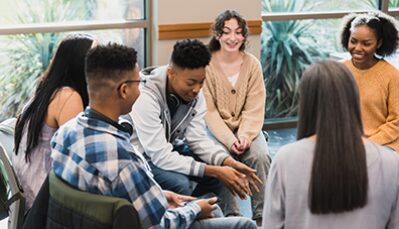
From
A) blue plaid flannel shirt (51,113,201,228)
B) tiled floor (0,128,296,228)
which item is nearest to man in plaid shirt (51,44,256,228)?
blue plaid flannel shirt (51,113,201,228)

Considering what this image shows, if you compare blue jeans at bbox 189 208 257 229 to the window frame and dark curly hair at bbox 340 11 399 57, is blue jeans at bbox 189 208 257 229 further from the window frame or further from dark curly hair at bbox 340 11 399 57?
the window frame

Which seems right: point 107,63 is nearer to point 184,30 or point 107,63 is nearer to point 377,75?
point 377,75

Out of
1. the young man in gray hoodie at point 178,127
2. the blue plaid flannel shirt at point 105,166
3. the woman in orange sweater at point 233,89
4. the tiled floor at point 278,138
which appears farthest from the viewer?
the tiled floor at point 278,138

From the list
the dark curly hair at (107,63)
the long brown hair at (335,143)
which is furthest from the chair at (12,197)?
the long brown hair at (335,143)

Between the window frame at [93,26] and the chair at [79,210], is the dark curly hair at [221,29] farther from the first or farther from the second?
the chair at [79,210]

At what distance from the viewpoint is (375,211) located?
1.97 m

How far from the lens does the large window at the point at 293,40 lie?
527 cm

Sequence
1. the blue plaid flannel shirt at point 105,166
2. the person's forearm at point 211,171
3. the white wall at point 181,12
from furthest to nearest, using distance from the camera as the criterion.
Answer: the white wall at point 181,12, the person's forearm at point 211,171, the blue plaid flannel shirt at point 105,166

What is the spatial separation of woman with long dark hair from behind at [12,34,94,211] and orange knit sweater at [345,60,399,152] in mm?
1535

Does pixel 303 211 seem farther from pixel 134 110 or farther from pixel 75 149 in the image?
pixel 134 110

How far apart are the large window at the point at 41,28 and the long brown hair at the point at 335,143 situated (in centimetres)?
277

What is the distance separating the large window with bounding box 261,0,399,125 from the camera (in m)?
5.27

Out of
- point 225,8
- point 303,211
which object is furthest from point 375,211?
point 225,8

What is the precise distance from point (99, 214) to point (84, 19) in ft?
9.10
